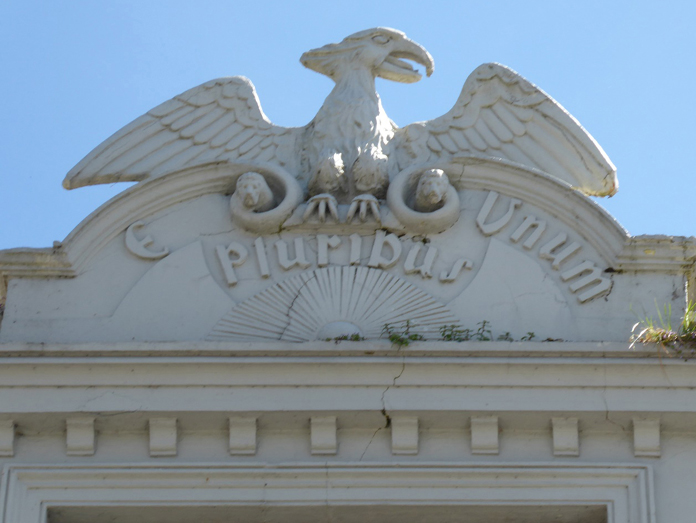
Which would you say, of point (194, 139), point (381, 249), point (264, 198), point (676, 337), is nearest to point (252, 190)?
point (264, 198)

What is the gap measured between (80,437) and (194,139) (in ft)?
8.95

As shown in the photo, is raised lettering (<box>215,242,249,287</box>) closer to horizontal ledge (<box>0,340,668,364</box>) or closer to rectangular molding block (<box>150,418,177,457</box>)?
horizontal ledge (<box>0,340,668,364</box>)

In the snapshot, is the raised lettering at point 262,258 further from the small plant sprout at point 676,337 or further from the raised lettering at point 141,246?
the small plant sprout at point 676,337

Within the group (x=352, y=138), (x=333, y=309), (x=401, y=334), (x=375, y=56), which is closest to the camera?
(x=401, y=334)

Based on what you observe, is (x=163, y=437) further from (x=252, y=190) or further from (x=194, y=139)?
(x=194, y=139)

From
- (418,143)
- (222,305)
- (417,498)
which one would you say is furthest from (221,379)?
(418,143)

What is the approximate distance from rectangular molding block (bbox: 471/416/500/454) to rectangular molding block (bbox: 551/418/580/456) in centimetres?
41

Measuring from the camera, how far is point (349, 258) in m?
13.3

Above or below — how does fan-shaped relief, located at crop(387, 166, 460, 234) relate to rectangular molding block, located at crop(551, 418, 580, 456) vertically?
above

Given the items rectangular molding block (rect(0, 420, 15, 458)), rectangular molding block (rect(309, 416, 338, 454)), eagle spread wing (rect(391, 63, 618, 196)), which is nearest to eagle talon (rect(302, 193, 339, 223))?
eagle spread wing (rect(391, 63, 618, 196))

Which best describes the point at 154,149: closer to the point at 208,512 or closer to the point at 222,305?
the point at 222,305

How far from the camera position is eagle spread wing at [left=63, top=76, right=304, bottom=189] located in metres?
13.9

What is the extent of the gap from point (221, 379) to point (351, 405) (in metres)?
0.93

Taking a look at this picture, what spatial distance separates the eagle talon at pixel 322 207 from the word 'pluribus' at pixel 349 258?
0.16 meters
